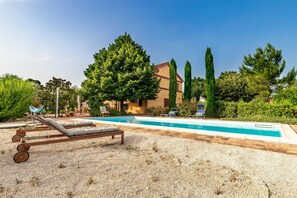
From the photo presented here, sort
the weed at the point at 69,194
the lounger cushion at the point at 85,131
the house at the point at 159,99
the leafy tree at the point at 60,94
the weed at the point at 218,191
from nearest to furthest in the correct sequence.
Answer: the weed at the point at 69,194, the weed at the point at 218,191, the lounger cushion at the point at 85,131, the leafy tree at the point at 60,94, the house at the point at 159,99

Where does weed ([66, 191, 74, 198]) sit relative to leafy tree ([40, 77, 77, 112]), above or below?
below

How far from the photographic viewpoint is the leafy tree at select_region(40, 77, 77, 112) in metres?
16.2

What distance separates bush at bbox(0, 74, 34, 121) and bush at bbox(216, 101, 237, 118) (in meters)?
16.3

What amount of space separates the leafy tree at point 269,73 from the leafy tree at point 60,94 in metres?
24.8

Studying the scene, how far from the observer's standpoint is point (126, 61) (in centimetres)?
1742

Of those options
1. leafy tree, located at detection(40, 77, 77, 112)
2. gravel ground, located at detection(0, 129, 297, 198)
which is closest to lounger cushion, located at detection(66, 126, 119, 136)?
gravel ground, located at detection(0, 129, 297, 198)

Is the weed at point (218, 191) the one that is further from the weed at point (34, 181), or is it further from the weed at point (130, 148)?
the weed at point (34, 181)

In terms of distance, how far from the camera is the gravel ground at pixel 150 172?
2.45 m

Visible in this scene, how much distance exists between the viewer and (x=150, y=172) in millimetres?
3117

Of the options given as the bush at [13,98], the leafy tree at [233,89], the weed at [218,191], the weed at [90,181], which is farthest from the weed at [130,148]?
the leafy tree at [233,89]

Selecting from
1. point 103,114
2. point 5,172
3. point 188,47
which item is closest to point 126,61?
point 103,114

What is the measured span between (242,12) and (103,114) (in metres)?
16.1

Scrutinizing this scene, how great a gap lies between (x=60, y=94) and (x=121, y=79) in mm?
6552

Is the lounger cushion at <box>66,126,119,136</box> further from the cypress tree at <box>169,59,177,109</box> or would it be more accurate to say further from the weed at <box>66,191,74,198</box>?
the cypress tree at <box>169,59,177,109</box>
